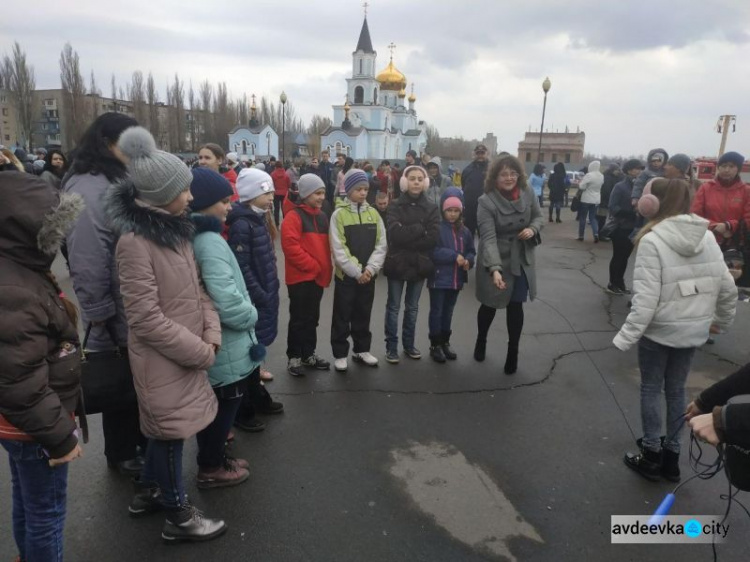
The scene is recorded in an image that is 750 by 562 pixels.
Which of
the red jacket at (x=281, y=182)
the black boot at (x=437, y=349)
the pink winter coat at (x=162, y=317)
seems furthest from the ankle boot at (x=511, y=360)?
the red jacket at (x=281, y=182)

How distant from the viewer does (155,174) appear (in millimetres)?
2281

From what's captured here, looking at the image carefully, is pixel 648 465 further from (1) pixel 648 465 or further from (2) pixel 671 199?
(2) pixel 671 199

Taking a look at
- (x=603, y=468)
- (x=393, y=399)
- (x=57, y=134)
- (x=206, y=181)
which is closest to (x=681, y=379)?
(x=603, y=468)

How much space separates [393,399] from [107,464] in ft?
6.90

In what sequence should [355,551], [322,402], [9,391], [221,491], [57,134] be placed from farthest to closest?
1. [57,134]
2. [322,402]
3. [221,491]
4. [355,551]
5. [9,391]

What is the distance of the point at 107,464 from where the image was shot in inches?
124

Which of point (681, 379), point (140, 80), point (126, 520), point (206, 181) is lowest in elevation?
point (126, 520)

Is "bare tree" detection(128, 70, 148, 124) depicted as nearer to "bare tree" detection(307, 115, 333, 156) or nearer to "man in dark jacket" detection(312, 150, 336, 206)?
"bare tree" detection(307, 115, 333, 156)

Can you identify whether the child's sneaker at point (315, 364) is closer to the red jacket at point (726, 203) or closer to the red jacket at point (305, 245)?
the red jacket at point (305, 245)

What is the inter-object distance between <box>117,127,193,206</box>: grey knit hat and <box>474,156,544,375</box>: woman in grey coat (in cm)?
280

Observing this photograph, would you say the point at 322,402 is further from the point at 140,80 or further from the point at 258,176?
the point at 140,80

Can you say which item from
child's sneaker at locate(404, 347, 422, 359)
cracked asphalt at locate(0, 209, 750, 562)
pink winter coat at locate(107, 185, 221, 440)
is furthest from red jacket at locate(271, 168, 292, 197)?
pink winter coat at locate(107, 185, 221, 440)

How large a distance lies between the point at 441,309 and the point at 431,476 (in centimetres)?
203

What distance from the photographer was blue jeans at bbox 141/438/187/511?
2.41 metres
